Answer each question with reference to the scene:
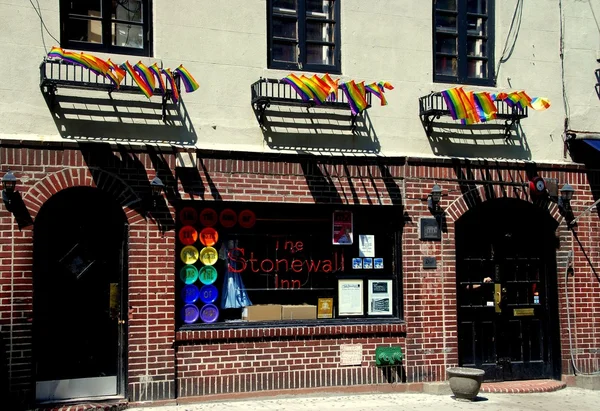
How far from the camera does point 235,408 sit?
9.68 m

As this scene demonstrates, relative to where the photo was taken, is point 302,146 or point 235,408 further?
point 302,146

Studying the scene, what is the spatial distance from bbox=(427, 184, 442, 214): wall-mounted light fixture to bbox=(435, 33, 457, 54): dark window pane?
84.9 inches

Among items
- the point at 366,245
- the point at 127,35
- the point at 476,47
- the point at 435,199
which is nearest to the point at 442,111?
the point at 435,199

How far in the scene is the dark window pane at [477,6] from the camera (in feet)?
38.9

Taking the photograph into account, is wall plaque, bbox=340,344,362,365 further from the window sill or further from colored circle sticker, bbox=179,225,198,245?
colored circle sticker, bbox=179,225,198,245

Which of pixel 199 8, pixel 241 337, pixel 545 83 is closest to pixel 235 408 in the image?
pixel 241 337

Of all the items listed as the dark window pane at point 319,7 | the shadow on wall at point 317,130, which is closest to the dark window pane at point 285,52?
the dark window pane at point 319,7

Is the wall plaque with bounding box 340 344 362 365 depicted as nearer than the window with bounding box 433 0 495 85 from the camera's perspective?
Yes

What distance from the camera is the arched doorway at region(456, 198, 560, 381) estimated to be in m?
11.7

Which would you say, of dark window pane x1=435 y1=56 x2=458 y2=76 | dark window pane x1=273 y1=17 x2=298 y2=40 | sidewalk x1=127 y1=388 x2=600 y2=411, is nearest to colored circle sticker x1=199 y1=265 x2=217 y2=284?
sidewalk x1=127 y1=388 x2=600 y2=411

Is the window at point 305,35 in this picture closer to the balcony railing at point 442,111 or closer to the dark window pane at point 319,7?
the dark window pane at point 319,7

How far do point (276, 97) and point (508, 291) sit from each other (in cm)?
475

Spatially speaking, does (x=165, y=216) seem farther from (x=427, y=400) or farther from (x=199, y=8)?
(x=427, y=400)

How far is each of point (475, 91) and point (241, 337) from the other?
512 cm
